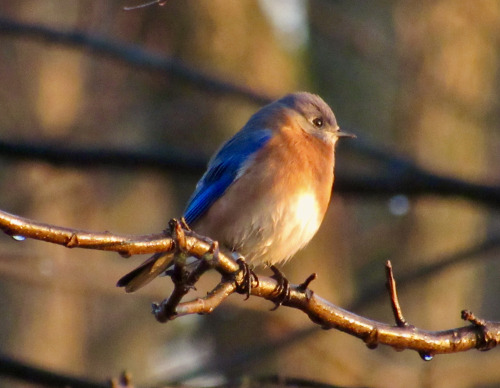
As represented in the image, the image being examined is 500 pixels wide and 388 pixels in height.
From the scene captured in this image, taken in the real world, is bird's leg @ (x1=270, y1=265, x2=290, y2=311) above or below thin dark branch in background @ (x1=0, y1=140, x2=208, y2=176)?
below

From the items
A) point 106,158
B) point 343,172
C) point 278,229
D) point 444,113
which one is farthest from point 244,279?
point 444,113

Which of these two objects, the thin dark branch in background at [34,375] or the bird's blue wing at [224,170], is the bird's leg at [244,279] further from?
the thin dark branch in background at [34,375]

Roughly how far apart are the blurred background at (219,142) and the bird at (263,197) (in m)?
3.31

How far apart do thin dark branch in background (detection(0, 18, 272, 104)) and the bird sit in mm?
1385

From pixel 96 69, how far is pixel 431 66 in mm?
4133

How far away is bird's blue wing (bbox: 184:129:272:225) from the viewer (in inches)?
213

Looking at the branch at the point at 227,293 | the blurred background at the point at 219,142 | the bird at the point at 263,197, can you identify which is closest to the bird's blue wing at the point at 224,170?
the bird at the point at 263,197

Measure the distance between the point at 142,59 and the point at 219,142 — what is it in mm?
3340

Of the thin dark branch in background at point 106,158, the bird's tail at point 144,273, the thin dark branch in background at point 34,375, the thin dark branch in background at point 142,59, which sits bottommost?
the thin dark branch in background at point 34,375

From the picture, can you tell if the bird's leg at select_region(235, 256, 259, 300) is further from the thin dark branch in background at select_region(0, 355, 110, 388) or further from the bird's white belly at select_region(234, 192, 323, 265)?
the thin dark branch in background at select_region(0, 355, 110, 388)

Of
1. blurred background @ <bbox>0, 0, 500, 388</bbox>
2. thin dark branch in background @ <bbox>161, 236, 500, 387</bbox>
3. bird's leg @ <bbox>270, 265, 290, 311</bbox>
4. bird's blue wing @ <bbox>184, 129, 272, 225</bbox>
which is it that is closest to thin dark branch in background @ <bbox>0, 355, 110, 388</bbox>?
bird's blue wing @ <bbox>184, 129, 272, 225</bbox>

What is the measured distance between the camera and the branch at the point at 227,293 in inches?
113

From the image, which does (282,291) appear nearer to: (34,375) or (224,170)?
(224,170)

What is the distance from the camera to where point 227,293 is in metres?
3.55
